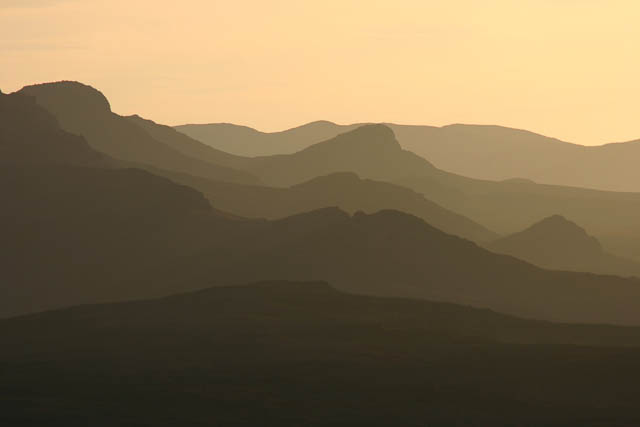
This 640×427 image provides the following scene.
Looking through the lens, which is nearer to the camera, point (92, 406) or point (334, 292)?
point (92, 406)

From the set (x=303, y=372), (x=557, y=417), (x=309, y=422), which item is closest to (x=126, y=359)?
(x=303, y=372)

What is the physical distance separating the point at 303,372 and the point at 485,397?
816 inches

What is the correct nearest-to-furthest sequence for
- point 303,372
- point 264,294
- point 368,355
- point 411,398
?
point 411,398
point 303,372
point 368,355
point 264,294

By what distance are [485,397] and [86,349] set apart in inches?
1884

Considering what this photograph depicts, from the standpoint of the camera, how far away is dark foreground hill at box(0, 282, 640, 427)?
11938 cm

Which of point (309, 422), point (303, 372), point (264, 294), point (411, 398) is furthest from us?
point (264, 294)

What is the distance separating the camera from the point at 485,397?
126 metres

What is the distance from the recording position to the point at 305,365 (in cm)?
14162

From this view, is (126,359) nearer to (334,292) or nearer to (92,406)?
(92,406)

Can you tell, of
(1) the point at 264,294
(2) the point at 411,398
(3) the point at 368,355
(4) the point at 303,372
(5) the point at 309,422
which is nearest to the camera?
(5) the point at 309,422

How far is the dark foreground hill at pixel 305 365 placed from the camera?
119375 mm

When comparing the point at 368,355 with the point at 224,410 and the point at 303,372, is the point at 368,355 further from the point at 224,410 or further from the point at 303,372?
the point at 224,410

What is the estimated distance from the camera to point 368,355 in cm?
14738

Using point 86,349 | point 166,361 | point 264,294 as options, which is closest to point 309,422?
point 166,361
